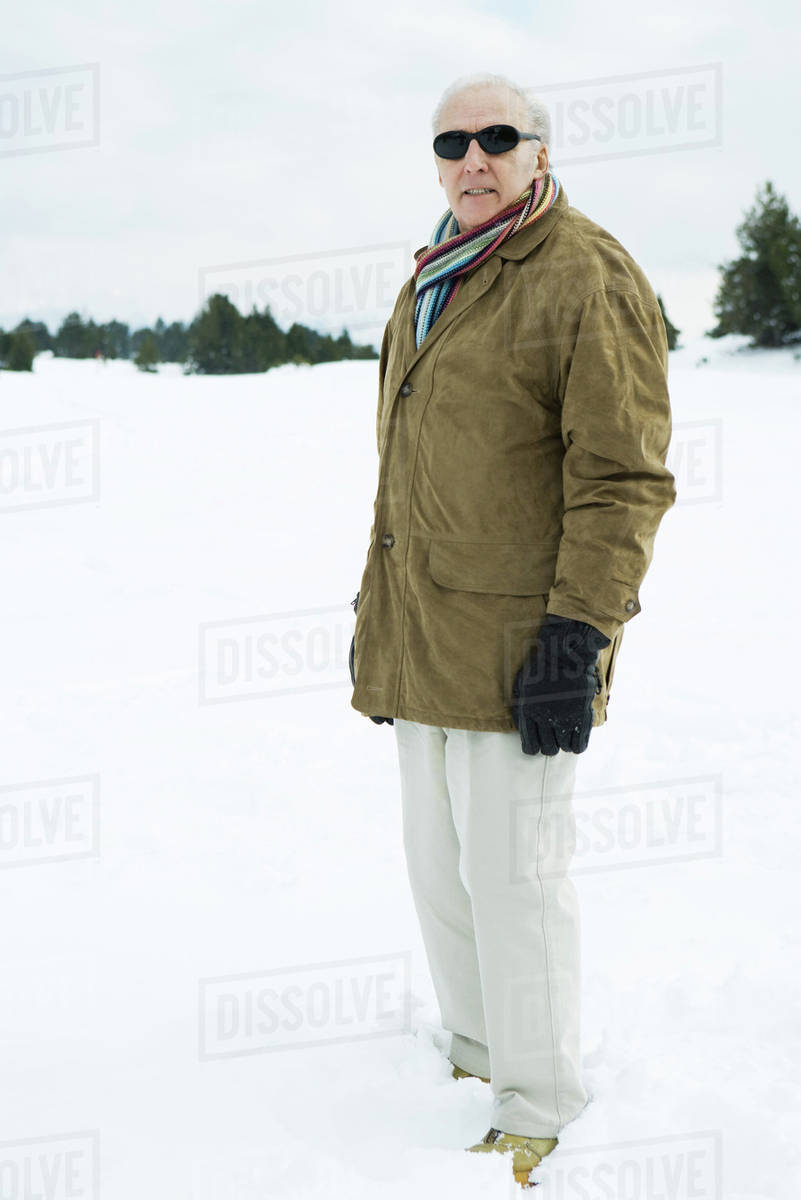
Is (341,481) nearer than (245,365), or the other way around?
(341,481)

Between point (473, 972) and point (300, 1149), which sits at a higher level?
point (473, 972)

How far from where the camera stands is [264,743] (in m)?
4.46

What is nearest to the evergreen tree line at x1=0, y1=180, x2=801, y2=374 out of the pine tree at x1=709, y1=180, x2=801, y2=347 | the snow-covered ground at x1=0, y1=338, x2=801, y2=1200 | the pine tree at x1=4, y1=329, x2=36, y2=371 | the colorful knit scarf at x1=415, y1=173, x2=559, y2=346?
the pine tree at x1=709, y1=180, x2=801, y2=347

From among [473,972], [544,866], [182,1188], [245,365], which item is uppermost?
[245,365]

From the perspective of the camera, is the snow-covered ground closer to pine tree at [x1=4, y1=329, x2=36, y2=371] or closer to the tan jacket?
the tan jacket

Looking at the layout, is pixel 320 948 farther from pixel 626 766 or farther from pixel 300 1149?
pixel 626 766

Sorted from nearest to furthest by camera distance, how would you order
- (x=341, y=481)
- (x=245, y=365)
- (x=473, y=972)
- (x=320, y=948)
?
(x=473, y=972) < (x=320, y=948) < (x=341, y=481) < (x=245, y=365)

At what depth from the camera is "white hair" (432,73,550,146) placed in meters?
2.04

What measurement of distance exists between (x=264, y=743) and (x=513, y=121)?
2.94m

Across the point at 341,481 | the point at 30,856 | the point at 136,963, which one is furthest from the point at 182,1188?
the point at 341,481

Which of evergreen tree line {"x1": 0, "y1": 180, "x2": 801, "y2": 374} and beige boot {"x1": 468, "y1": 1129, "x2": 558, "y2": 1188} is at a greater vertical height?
evergreen tree line {"x1": 0, "y1": 180, "x2": 801, "y2": 374}

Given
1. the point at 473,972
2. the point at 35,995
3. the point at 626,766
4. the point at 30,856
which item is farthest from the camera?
the point at 626,766

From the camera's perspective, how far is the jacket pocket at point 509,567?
2.03m

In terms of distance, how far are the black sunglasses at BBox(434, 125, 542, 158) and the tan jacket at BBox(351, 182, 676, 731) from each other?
0.45 feet
